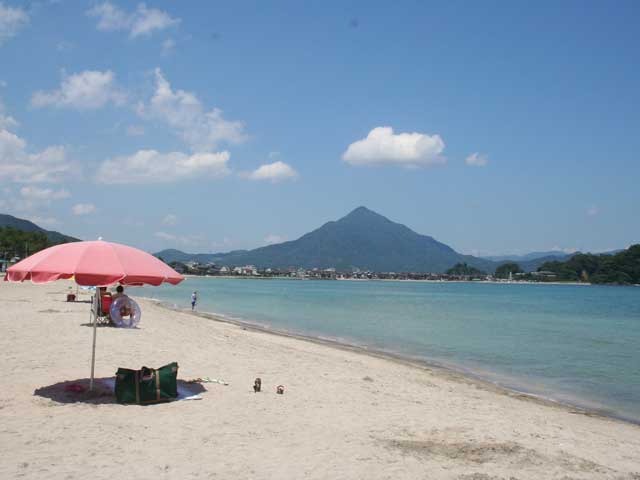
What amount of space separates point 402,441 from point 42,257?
18.8 ft

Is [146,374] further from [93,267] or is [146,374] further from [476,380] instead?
[476,380]

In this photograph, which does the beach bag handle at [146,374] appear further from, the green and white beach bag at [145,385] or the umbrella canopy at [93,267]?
the umbrella canopy at [93,267]

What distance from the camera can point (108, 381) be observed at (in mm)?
9930

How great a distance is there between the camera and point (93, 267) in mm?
7645

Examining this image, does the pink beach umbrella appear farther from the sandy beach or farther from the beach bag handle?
the sandy beach

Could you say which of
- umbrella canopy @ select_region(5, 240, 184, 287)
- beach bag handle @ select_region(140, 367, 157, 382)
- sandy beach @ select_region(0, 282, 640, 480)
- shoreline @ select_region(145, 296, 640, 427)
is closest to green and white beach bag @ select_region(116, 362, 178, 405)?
beach bag handle @ select_region(140, 367, 157, 382)

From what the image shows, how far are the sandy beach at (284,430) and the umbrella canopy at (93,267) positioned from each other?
6.35 ft

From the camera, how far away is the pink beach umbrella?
751 cm

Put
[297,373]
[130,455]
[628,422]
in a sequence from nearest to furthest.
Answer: [130,455] < [628,422] < [297,373]

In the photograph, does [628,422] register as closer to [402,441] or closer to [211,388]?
[402,441]

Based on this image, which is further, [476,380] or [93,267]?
[476,380]

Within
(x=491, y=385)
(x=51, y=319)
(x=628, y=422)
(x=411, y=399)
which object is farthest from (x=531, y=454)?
(x=51, y=319)

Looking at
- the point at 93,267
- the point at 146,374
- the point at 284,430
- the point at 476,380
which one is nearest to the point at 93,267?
the point at 93,267

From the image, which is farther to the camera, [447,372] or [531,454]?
[447,372]
